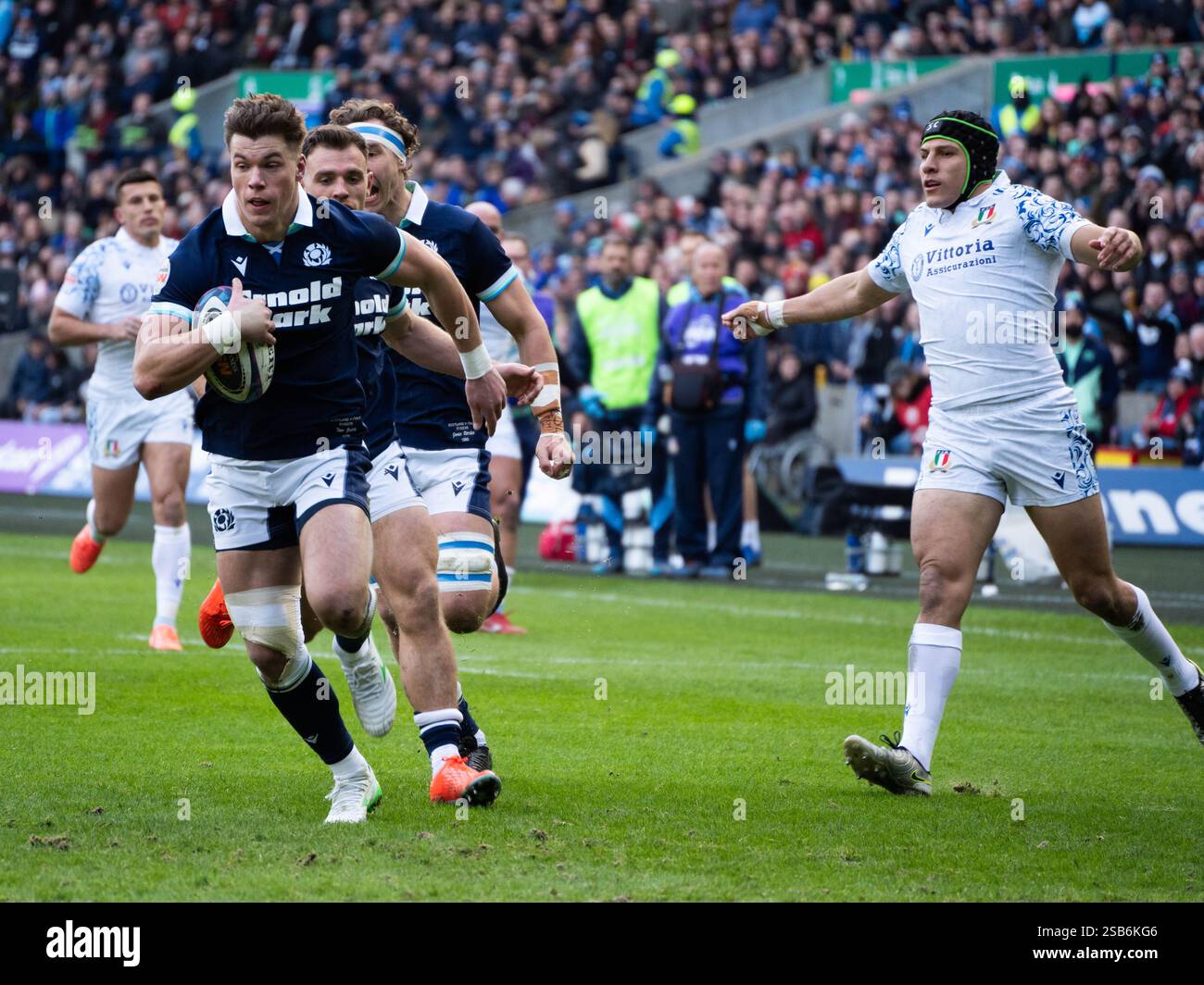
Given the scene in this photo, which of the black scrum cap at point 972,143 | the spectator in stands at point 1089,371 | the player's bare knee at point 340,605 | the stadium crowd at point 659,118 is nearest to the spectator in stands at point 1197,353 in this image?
the stadium crowd at point 659,118

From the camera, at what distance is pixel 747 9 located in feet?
96.1

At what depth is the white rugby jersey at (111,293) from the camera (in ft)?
37.1

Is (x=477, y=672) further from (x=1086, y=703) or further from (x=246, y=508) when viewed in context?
(x=246, y=508)

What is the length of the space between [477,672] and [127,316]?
3.43 meters

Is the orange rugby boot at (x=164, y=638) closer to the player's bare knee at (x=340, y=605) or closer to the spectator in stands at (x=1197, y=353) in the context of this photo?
the player's bare knee at (x=340, y=605)

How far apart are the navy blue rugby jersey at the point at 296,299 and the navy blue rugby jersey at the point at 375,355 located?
0.30 meters

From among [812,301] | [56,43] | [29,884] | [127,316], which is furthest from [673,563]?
[56,43]

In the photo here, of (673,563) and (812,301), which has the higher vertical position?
(812,301)

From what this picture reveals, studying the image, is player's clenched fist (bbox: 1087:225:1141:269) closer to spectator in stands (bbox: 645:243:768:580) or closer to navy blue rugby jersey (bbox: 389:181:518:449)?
navy blue rugby jersey (bbox: 389:181:518:449)

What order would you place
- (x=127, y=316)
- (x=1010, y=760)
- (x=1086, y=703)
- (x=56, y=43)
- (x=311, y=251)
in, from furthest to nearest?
(x=56, y=43), (x=127, y=316), (x=1086, y=703), (x=1010, y=760), (x=311, y=251)

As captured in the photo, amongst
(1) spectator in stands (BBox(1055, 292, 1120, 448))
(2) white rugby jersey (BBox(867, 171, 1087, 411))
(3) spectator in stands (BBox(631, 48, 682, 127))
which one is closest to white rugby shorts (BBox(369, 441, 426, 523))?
(2) white rugby jersey (BBox(867, 171, 1087, 411))

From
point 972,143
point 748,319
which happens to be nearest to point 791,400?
point 748,319

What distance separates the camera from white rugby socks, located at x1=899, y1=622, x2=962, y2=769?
6887mm
